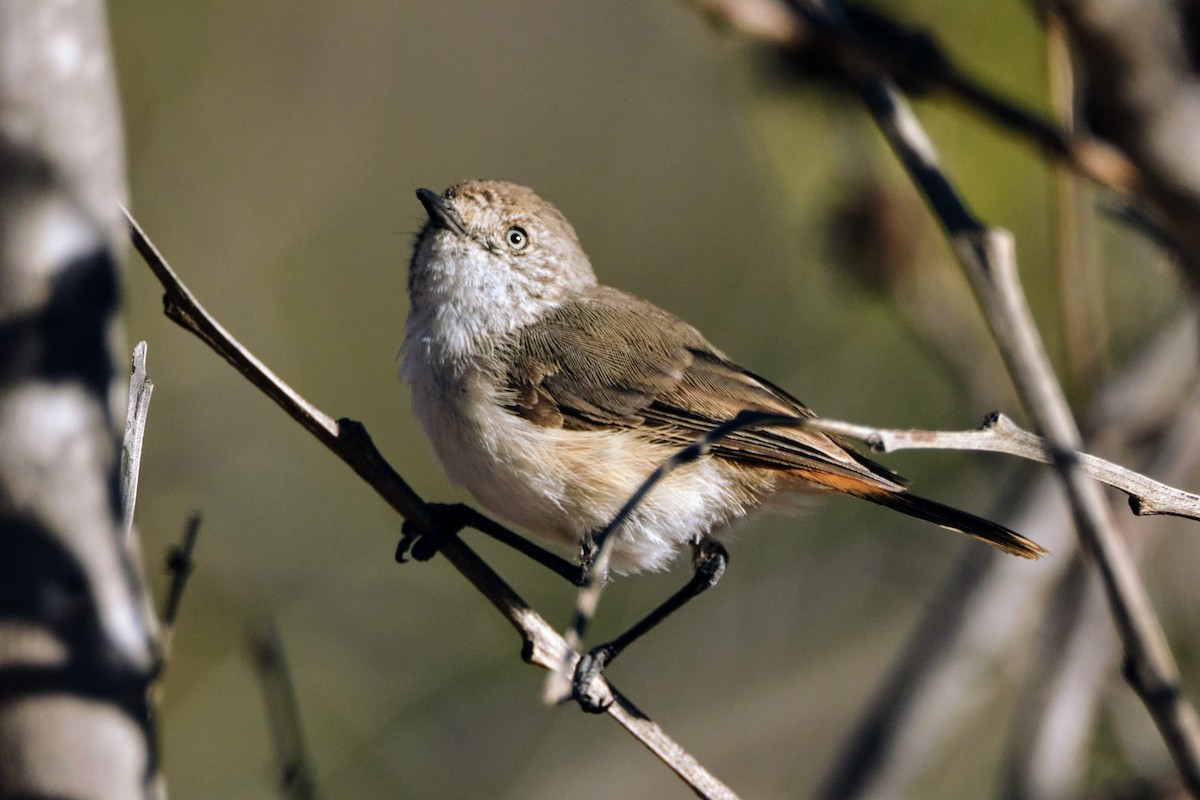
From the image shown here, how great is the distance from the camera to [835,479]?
10.7ft

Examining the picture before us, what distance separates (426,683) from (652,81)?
13.5ft

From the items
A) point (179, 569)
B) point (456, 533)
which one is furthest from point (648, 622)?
point (179, 569)

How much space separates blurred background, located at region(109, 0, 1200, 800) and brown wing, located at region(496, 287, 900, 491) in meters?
1.14

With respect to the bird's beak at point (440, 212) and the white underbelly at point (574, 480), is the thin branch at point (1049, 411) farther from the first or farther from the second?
the bird's beak at point (440, 212)

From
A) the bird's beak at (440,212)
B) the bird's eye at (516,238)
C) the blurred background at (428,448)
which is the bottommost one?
the blurred background at (428,448)

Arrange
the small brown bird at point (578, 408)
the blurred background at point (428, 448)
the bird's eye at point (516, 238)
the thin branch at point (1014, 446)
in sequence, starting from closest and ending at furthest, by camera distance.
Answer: the thin branch at point (1014, 446), the small brown bird at point (578, 408), the bird's eye at point (516, 238), the blurred background at point (428, 448)

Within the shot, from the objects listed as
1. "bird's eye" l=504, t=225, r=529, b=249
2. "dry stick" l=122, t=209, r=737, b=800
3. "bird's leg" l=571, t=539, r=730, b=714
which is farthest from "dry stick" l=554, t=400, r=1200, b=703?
"bird's eye" l=504, t=225, r=529, b=249

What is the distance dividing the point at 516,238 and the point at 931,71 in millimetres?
1867

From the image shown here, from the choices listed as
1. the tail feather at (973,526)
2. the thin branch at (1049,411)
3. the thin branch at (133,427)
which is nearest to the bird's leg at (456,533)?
the thin branch at (133,427)

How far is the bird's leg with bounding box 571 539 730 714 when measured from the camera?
117 inches

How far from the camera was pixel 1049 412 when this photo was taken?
2291 mm

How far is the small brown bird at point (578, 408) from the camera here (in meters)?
3.33

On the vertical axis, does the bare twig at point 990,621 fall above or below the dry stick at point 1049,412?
below

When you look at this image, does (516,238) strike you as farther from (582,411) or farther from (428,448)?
(428,448)
